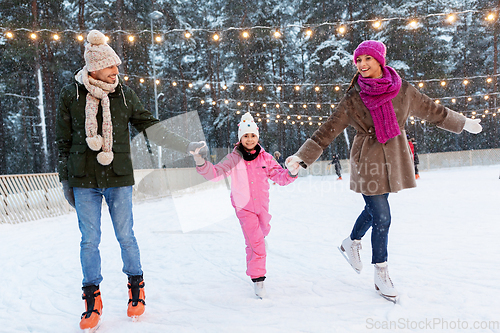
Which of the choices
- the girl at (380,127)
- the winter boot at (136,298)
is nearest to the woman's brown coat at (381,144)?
the girl at (380,127)

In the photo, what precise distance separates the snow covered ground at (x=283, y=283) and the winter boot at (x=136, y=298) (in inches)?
2.8

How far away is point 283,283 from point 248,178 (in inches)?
37.0

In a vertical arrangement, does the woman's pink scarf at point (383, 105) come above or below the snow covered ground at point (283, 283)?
above

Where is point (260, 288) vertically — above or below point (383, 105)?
below

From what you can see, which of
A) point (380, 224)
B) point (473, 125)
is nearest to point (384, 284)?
point (380, 224)

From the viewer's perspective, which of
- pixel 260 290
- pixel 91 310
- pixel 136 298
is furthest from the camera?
pixel 260 290

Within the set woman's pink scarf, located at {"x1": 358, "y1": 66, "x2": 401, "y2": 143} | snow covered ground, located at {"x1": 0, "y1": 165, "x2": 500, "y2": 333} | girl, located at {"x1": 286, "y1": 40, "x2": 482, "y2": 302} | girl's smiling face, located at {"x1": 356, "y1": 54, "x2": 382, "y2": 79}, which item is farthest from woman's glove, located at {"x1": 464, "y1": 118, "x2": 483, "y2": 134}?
snow covered ground, located at {"x1": 0, "y1": 165, "x2": 500, "y2": 333}

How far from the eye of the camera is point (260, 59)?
2922 cm

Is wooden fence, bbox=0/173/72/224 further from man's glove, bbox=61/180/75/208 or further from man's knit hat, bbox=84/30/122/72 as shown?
man's knit hat, bbox=84/30/122/72

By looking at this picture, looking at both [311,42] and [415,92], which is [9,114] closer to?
[311,42]

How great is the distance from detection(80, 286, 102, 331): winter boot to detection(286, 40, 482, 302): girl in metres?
1.90

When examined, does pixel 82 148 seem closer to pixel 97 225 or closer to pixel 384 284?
pixel 97 225

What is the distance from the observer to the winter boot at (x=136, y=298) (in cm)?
210

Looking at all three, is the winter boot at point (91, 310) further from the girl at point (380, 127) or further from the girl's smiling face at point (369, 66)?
the girl's smiling face at point (369, 66)
